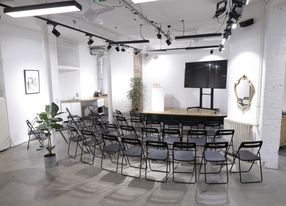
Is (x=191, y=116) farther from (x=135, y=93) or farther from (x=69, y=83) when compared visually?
(x=69, y=83)

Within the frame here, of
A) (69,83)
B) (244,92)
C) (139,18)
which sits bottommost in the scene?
(244,92)

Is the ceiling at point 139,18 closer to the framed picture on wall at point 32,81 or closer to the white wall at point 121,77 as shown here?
the white wall at point 121,77

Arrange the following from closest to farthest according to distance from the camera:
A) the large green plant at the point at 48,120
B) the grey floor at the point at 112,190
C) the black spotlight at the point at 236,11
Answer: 1. the grey floor at the point at 112,190
2. the black spotlight at the point at 236,11
3. the large green plant at the point at 48,120

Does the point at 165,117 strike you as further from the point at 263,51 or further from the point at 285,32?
the point at 285,32

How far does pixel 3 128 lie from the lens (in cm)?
578

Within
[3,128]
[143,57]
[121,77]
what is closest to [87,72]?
[121,77]

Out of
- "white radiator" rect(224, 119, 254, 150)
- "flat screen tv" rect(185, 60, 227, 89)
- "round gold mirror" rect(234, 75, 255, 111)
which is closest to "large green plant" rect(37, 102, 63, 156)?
"white radiator" rect(224, 119, 254, 150)

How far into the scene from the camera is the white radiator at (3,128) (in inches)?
224

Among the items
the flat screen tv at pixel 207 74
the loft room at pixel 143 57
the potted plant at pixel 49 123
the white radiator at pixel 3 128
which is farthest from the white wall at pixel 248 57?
the white radiator at pixel 3 128

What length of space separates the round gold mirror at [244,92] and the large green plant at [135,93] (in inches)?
207

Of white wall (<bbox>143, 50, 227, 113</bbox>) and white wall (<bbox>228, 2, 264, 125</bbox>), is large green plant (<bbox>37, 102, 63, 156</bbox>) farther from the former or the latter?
white wall (<bbox>143, 50, 227, 113</bbox>)

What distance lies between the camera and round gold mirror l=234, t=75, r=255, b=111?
488 cm

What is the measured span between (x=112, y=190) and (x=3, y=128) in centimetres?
424

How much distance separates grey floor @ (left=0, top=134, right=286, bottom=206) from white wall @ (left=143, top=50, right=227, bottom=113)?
5.51 meters
